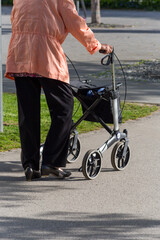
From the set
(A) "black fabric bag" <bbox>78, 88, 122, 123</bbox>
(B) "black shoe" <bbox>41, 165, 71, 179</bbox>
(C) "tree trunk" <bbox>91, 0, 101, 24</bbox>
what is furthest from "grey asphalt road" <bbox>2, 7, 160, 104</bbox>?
(B) "black shoe" <bbox>41, 165, 71, 179</bbox>

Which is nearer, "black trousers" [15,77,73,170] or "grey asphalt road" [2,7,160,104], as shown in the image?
"black trousers" [15,77,73,170]

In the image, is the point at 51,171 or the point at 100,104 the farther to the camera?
the point at 100,104

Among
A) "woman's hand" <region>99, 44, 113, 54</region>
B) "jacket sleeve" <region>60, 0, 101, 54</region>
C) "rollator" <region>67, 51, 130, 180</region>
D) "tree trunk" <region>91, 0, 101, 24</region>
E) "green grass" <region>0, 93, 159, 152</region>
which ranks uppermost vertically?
"jacket sleeve" <region>60, 0, 101, 54</region>

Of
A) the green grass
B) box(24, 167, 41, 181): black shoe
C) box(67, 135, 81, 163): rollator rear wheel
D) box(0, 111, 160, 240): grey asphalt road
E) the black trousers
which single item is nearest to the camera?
box(0, 111, 160, 240): grey asphalt road

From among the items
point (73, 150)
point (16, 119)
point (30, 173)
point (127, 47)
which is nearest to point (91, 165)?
point (30, 173)

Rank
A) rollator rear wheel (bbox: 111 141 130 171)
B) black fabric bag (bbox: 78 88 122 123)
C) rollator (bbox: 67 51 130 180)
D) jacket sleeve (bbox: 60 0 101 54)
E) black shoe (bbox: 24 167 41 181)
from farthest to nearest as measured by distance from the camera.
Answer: rollator rear wheel (bbox: 111 141 130 171) < black fabric bag (bbox: 78 88 122 123) < rollator (bbox: 67 51 130 180) < black shoe (bbox: 24 167 41 181) < jacket sleeve (bbox: 60 0 101 54)

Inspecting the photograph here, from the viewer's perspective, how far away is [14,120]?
840cm

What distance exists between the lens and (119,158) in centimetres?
594

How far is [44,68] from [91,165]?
103 centimetres

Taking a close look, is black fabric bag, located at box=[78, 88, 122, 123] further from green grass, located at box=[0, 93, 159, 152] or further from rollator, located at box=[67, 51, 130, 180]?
green grass, located at box=[0, 93, 159, 152]

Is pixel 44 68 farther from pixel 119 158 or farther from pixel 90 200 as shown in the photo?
pixel 119 158

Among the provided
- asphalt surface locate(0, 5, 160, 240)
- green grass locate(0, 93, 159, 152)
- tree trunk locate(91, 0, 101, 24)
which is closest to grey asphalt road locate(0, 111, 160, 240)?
asphalt surface locate(0, 5, 160, 240)

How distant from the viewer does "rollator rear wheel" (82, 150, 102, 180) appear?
5.49m

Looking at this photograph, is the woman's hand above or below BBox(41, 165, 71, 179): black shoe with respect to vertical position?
above
